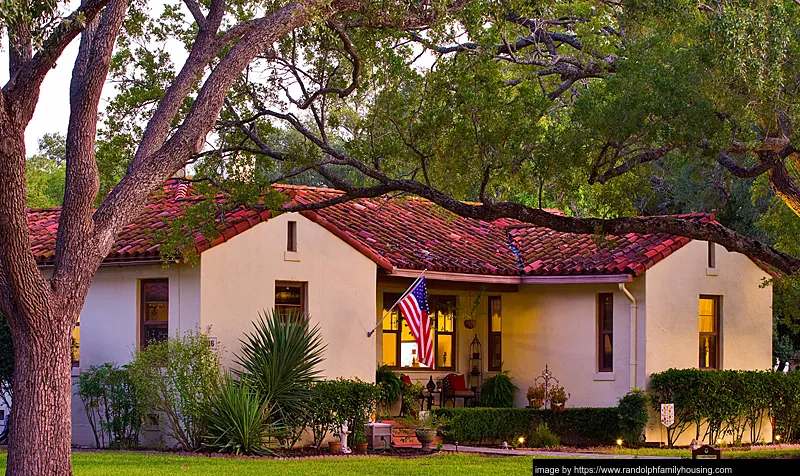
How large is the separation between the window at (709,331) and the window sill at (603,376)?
7.59 feet

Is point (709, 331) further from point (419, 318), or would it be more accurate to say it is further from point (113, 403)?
point (113, 403)

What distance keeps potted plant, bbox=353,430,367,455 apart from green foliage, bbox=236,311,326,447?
100 centimetres

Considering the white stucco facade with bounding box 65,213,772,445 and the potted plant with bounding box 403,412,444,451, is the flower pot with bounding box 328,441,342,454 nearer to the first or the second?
the potted plant with bounding box 403,412,444,451

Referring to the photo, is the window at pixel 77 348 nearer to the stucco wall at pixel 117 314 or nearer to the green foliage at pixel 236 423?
the stucco wall at pixel 117 314

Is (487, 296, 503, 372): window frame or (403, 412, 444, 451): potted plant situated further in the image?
(487, 296, 503, 372): window frame

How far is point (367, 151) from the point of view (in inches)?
725

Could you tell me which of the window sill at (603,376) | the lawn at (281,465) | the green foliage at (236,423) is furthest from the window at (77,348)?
the window sill at (603,376)

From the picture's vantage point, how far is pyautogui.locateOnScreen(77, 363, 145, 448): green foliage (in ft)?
63.6

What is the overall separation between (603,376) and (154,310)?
8.86 metres

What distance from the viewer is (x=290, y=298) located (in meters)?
21.1

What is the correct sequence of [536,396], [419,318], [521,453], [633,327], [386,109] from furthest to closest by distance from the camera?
[536,396]
[633,327]
[419,318]
[521,453]
[386,109]

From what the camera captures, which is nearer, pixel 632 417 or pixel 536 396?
pixel 632 417

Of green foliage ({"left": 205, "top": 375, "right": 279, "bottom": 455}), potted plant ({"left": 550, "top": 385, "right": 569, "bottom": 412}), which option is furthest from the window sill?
green foliage ({"left": 205, "top": 375, "right": 279, "bottom": 455})

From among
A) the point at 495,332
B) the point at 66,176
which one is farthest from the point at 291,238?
the point at 66,176
